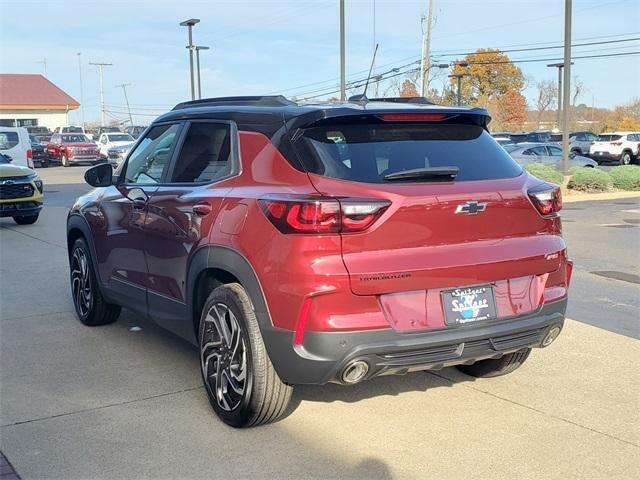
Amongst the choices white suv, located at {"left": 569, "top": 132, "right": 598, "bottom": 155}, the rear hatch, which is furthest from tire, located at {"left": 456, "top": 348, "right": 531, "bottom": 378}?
white suv, located at {"left": 569, "top": 132, "right": 598, "bottom": 155}

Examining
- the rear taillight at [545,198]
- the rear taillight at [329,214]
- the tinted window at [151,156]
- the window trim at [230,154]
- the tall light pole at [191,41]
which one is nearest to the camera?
the rear taillight at [329,214]

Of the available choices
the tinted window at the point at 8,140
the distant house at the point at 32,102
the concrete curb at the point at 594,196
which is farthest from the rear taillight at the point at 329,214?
the distant house at the point at 32,102

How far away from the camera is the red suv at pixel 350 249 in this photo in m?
3.60

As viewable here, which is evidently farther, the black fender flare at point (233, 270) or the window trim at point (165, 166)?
the window trim at point (165, 166)

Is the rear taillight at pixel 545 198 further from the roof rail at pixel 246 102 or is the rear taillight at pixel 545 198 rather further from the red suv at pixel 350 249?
the roof rail at pixel 246 102

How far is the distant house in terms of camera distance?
6994 cm

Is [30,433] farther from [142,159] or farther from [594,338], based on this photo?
[594,338]

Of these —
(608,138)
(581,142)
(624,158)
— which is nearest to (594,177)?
(624,158)

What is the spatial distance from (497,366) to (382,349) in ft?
5.22

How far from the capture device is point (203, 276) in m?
4.38

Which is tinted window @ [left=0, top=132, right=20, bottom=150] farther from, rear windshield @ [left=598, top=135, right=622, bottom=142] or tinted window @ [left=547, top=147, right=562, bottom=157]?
rear windshield @ [left=598, top=135, right=622, bottom=142]

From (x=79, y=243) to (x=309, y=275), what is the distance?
3.45m

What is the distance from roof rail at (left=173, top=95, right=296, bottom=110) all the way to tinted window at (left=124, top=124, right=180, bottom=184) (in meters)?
0.23

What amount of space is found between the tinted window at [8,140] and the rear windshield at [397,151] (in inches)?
735
